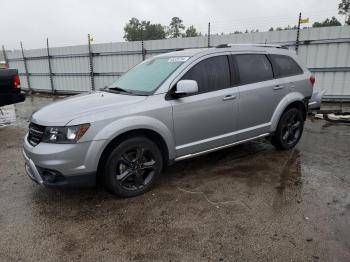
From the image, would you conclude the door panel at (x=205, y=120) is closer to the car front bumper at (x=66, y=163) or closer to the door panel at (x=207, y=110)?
the door panel at (x=207, y=110)

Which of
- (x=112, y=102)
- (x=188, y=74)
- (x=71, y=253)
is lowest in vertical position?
(x=71, y=253)

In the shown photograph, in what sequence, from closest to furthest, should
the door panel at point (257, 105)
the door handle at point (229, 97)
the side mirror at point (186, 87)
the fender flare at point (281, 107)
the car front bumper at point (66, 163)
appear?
the car front bumper at point (66, 163) < the side mirror at point (186, 87) < the door handle at point (229, 97) < the door panel at point (257, 105) < the fender flare at point (281, 107)

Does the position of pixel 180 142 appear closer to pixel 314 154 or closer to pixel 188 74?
pixel 188 74

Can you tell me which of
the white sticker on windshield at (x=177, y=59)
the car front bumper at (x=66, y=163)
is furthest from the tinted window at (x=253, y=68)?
the car front bumper at (x=66, y=163)

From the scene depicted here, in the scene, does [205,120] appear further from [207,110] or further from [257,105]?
[257,105]

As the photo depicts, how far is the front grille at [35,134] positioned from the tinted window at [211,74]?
1.87m

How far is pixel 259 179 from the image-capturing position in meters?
4.38

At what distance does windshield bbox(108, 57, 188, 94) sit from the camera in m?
4.14

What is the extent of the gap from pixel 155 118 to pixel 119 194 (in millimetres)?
1019

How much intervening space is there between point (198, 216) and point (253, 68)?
→ 2.60 metres

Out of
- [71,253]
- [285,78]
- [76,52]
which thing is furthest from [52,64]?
[71,253]

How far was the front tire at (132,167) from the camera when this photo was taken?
3.62 m

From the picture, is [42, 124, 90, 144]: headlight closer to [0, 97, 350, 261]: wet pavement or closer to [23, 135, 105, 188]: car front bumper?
[23, 135, 105, 188]: car front bumper

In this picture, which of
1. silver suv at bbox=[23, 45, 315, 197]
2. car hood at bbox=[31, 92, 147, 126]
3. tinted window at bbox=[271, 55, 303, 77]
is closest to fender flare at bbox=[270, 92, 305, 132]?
silver suv at bbox=[23, 45, 315, 197]
